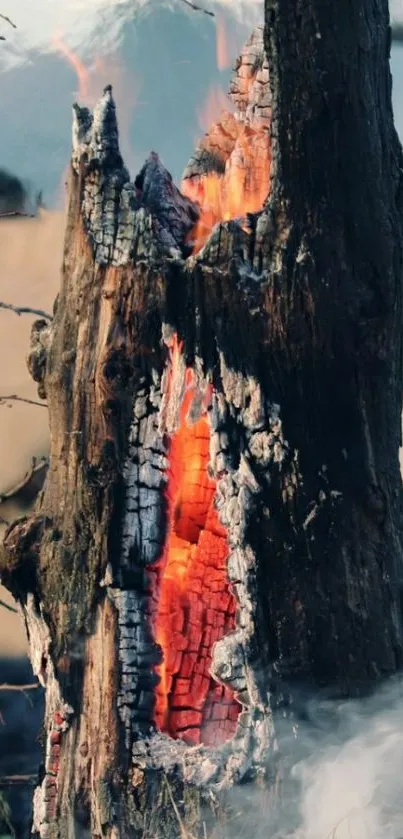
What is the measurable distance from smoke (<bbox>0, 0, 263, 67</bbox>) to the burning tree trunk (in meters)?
1.69

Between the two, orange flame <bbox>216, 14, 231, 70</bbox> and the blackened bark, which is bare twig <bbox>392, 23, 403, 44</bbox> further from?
the blackened bark

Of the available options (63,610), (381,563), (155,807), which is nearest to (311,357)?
(381,563)

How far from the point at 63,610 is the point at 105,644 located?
144 millimetres

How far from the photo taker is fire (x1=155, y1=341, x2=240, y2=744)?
2.34 metres

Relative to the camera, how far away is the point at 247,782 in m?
2.16

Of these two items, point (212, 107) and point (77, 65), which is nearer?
point (212, 107)

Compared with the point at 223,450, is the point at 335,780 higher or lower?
lower

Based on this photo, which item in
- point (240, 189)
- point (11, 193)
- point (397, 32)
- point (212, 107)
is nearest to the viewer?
point (240, 189)

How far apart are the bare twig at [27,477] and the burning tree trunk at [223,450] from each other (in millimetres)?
1623

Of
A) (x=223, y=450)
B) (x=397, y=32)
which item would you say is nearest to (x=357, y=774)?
(x=223, y=450)

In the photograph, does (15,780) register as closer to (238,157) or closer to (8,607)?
(8,607)

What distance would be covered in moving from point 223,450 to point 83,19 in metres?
2.41

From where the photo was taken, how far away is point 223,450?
2.23m

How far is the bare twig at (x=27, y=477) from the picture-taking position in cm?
407
